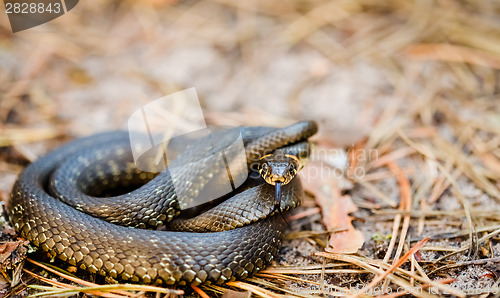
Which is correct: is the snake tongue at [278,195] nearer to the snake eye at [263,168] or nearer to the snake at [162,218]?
the snake at [162,218]

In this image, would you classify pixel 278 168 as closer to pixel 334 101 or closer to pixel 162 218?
pixel 162 218

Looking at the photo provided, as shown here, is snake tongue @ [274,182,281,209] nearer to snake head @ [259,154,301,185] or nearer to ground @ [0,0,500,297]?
snake head @ [259,154,301,185]

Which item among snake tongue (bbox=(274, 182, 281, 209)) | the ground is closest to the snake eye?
snake tongue (bbox=(274, 182, 281, 209))

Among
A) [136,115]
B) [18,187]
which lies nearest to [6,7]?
[136,115]

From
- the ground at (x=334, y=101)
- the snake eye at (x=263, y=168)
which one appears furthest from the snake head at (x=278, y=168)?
the ground at (x=334, y=101)

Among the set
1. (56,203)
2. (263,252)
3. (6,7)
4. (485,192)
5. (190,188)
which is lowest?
(485,192)

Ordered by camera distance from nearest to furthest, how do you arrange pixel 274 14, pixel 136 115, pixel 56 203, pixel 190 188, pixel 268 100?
pixel 56 203 < pixel 190 188 < pixel 136 115 < pixel 268 100 < pixel 274 14

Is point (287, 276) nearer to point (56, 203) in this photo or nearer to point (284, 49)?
point (56, 203)

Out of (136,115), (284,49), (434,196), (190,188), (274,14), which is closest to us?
(190,188)
